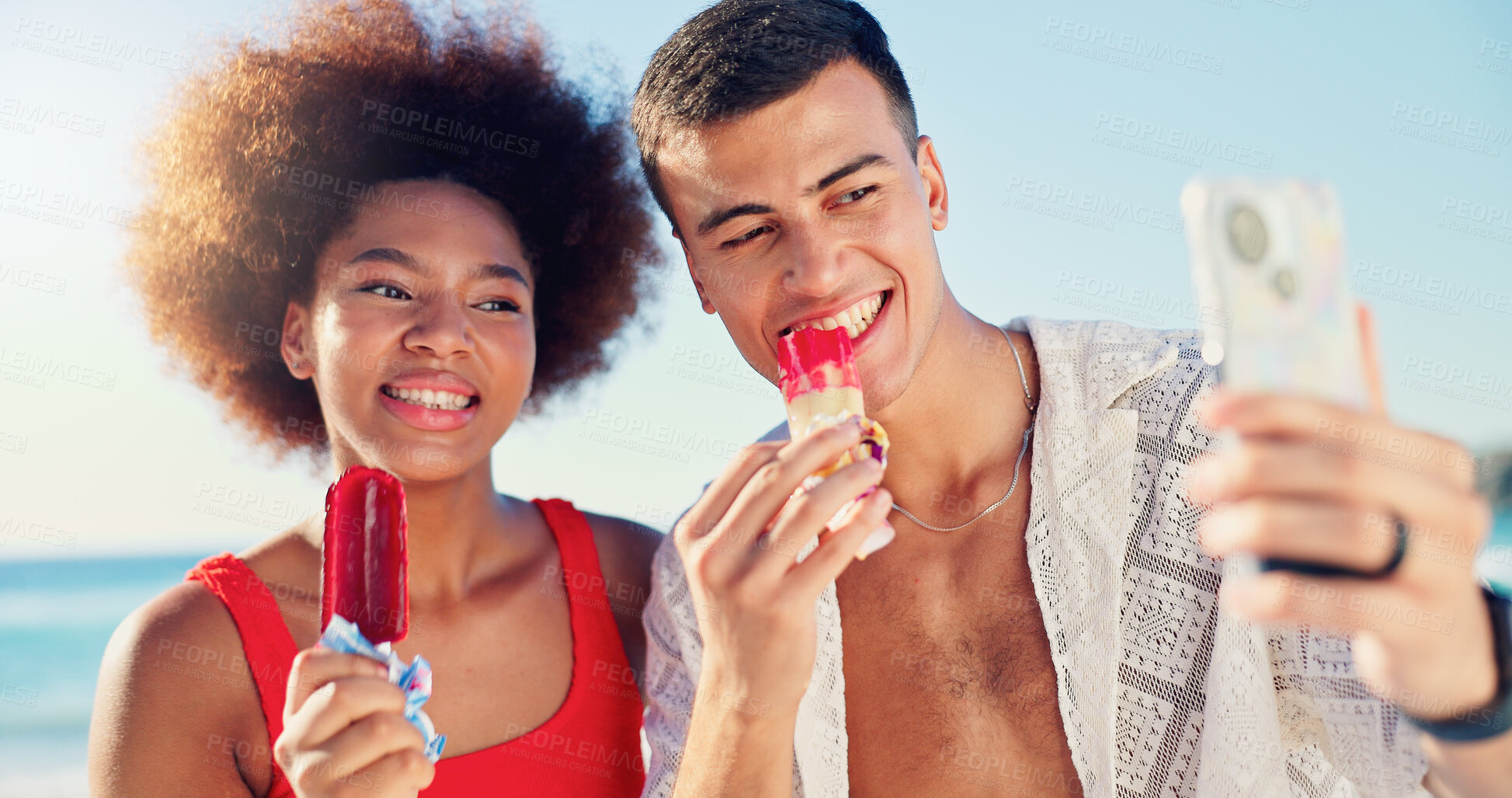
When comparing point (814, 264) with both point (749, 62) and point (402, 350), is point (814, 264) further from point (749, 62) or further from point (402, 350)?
point (402, 350)

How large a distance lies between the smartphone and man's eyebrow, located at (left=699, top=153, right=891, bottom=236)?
6.42 feet

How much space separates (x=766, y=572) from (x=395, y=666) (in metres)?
0.99

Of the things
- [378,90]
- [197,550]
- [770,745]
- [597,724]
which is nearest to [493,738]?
[597,724]

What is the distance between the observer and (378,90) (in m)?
4.34

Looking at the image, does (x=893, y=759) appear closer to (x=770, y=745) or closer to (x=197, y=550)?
(x=770, y=745)

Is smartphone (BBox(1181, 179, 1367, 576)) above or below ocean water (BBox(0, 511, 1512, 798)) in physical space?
below

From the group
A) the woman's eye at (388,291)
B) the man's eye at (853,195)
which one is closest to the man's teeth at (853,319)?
the man's eye at (853,195)

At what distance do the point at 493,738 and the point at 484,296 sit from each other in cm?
161

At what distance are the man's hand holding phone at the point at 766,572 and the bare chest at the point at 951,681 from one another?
782 mm

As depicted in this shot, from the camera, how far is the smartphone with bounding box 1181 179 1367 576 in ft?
4.16

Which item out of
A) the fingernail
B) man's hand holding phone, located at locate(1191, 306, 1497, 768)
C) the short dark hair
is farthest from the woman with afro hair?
man's hand holding phone, located at locate(1191, 306, 1497, 768)

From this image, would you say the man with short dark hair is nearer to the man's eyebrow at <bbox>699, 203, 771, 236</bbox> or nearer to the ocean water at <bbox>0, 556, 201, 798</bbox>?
the man's eyebrow at <bbox>699, 203, 771, 236</bbox>

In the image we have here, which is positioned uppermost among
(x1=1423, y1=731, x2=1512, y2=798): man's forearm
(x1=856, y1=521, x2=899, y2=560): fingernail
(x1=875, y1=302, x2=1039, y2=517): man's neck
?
(x1=875, y1=302, x2=1039, y2=517): man's neck

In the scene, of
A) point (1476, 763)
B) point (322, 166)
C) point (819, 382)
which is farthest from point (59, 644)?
point (1476, 763)
